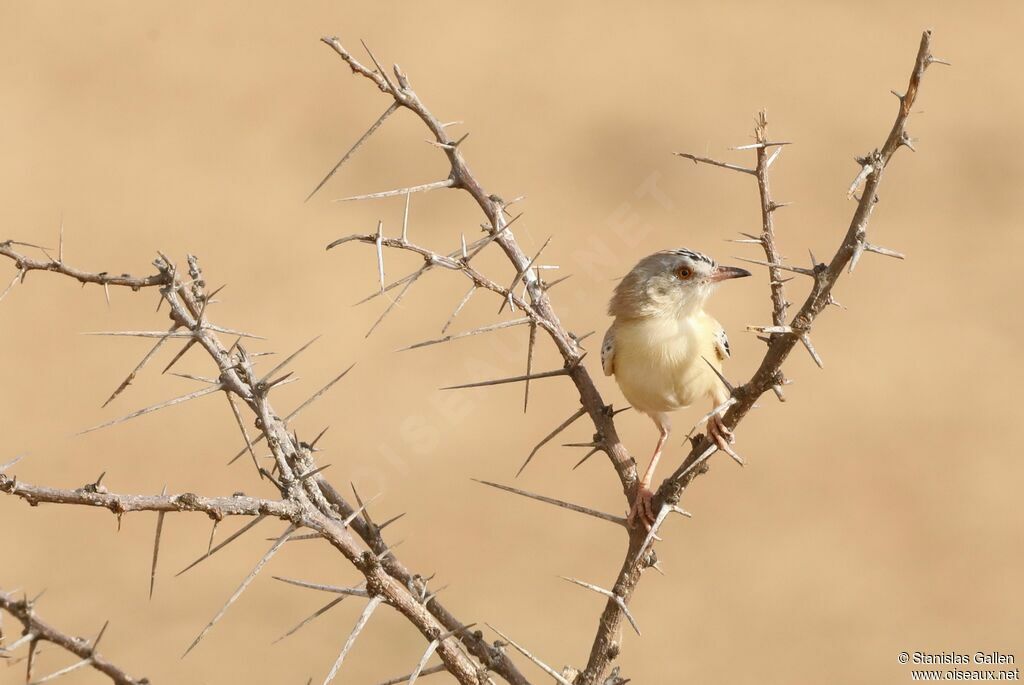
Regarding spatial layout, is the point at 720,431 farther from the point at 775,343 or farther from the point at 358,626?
the point at 358,626

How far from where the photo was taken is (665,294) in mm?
4637

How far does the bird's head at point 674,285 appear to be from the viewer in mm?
4613

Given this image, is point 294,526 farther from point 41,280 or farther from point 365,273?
point 41,280

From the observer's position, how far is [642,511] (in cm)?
347

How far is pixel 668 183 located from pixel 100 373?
21.0 ft

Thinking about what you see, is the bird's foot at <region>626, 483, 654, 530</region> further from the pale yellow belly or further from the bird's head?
the bird's head

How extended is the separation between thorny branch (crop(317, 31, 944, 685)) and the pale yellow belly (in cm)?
78

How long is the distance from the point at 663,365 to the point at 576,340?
896 millimetres

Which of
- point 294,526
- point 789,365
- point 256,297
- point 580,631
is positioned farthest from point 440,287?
point 294,526

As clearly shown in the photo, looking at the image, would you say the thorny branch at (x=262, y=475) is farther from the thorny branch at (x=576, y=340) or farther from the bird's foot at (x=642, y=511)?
the bird's foot at (x=642, y=511)
